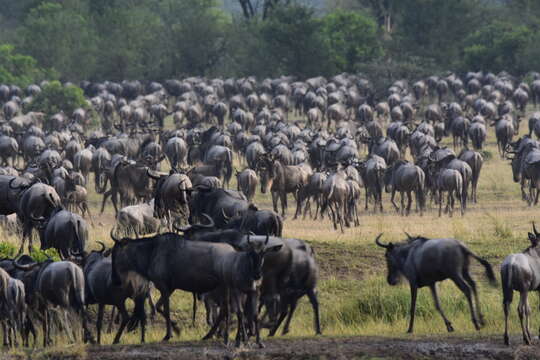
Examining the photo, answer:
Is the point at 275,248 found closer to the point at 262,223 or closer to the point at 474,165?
the point at 262,223

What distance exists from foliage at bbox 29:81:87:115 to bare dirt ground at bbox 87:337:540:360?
44229mm

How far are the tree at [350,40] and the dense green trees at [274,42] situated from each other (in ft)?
0.23

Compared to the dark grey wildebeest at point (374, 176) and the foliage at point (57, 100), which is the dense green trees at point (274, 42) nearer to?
the foliage at point (57, 100)

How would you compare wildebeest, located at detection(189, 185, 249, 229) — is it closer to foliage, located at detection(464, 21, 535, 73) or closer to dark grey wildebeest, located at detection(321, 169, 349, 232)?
dark grey wildebeest, located at detection(321, 169, 349, 232)

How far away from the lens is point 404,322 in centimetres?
1655

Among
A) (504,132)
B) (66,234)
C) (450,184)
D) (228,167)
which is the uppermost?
(504,132)

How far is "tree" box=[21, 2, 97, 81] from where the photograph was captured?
79750 millimetres

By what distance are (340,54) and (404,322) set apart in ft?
201

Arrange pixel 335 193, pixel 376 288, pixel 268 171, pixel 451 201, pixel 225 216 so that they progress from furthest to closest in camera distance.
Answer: pixel 451 201 → pixel 268 171 → pixel 335 193 → pixel 225 216 → pixel 376 288

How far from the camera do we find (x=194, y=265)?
14.5 meters

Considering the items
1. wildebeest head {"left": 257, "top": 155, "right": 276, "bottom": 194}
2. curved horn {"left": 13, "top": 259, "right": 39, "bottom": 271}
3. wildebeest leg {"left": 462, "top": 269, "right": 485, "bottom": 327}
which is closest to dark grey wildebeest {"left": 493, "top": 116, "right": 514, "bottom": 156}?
wildebeest head {"left": 257, "top": 155, "right": 276, "bottom": 194}

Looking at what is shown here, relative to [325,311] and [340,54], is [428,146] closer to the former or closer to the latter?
[325,311]

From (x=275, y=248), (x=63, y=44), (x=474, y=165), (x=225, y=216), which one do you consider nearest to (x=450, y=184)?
(x=474, y=165)

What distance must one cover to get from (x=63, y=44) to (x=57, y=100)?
905 inches
